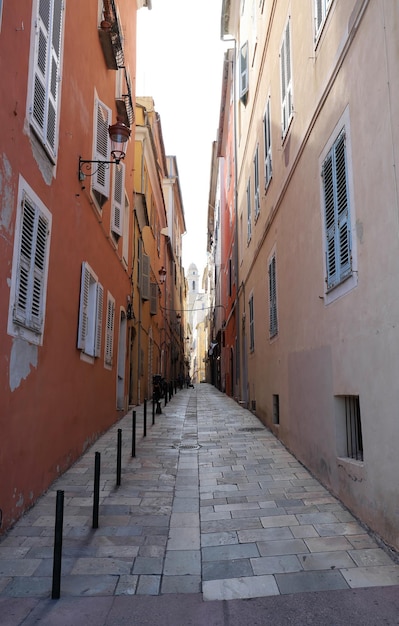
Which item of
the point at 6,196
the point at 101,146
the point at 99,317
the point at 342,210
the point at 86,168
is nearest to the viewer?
the point at 6,196

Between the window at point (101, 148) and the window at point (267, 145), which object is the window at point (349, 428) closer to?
the window at point (101, 148)

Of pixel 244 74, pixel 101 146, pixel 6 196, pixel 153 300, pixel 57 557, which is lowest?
pixel 57 557

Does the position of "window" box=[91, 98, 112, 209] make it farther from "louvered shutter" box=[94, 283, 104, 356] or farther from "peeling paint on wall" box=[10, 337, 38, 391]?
"peeling paint on wall" box=[10, 337, 38, 391]

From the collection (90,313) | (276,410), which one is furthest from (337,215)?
(276,410)

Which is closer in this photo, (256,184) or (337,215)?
(337,215)

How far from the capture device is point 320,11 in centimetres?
649

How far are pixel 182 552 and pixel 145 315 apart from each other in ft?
47.6

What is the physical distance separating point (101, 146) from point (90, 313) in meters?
3.12

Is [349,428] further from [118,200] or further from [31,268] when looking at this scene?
[118,200]

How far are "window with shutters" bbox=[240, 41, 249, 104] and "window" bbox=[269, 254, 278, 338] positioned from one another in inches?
268

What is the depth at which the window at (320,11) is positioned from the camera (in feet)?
20.2

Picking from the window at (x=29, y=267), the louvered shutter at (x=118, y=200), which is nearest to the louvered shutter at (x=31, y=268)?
the window at (x=29, y=267)

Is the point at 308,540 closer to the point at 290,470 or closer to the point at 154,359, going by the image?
the point at 290,470

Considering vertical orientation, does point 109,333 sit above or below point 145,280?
below
